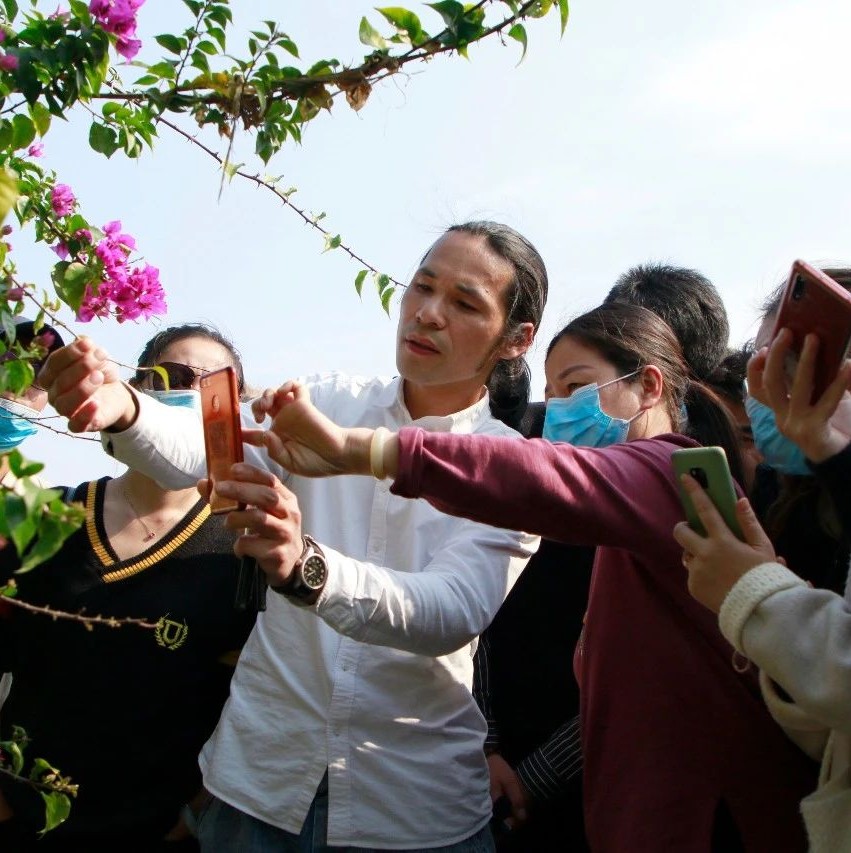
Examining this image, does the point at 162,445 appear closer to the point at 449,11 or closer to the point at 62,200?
the point at 62,200

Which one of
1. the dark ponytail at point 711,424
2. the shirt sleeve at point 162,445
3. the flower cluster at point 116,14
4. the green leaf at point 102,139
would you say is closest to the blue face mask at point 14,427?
the shirt sleeve at point 162,445

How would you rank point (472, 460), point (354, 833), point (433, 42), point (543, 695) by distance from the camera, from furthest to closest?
1. point (543, 695)
2. point (354, 833)
3. point (433, 42)
4. point (472, 460)

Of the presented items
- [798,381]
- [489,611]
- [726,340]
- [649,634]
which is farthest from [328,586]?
[726,340]

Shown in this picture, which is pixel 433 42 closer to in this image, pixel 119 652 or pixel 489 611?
pixel 489 611

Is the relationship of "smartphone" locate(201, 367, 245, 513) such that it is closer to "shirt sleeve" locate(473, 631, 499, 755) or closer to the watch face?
the watch face

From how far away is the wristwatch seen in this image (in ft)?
6.91

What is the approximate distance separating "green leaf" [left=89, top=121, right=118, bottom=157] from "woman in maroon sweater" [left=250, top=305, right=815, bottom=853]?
565 mm

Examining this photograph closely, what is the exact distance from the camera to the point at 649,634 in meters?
2.21

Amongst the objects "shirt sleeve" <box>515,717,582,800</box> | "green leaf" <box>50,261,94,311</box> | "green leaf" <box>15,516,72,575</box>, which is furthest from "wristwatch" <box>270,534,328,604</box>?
"shirt sleeve" <box>515,717,582,800</box>

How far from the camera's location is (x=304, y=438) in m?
1.97

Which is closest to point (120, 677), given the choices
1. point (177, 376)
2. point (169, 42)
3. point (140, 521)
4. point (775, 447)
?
point (140, 521)

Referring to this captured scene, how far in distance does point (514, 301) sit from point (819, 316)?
129 cm

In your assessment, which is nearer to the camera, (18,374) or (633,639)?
(18,374)

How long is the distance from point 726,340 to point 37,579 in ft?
7.42
